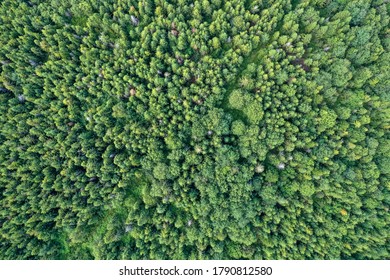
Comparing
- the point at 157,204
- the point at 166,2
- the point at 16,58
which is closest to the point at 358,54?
the point at 166,2

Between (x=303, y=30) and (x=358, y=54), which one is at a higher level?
(x=303, y=30)

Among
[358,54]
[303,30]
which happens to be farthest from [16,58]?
[358,54]

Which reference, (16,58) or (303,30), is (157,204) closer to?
(16,58)

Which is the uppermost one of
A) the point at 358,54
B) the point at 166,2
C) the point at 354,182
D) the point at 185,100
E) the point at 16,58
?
the point at 166,2

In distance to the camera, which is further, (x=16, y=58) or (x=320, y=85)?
(x=16, y=58)
